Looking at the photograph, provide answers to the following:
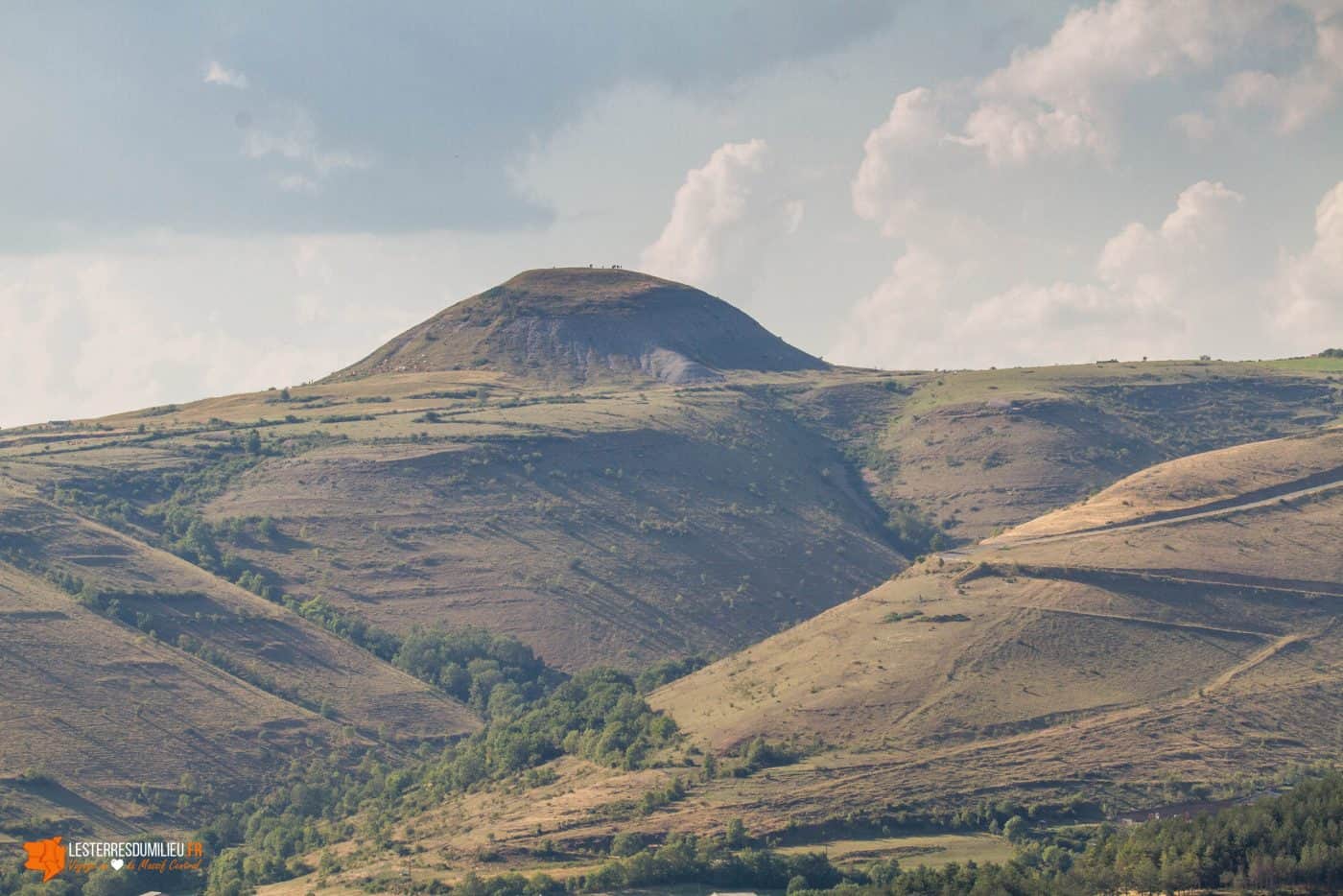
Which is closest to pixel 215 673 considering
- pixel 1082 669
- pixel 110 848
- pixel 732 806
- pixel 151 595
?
pixel 151 595

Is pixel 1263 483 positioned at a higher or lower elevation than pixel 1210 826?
higher

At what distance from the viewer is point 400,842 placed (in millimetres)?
141625

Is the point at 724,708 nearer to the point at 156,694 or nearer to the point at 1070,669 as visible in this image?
the point at 1070,669

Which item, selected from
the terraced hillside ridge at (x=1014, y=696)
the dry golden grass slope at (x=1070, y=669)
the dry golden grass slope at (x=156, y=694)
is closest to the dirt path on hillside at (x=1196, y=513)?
the dry golden grass slope at (x=1070, y=669)

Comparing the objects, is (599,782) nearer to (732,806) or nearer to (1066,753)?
(732,806)

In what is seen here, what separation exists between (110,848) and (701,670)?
64.7 meters

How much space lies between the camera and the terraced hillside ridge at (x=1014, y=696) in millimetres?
138000

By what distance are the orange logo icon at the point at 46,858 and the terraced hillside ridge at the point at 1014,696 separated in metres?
23.1

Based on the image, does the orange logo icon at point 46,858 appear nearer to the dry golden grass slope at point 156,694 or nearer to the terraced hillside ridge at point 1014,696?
the dry golden grass slope at point 156,694

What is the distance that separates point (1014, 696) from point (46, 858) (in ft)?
257

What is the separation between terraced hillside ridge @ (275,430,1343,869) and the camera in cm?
13800

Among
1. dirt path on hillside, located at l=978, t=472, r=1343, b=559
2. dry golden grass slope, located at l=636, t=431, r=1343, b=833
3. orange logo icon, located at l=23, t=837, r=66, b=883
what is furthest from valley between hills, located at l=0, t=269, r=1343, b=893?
orange logo icon, located at l=23, t=837, r=66, b=883

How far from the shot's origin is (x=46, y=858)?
13175 centimetres

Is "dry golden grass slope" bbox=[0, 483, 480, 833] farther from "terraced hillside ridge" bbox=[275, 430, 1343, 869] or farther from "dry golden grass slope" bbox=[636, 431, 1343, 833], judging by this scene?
"dry golden grass slope" bbox=[636, 431, 1343, 833]
